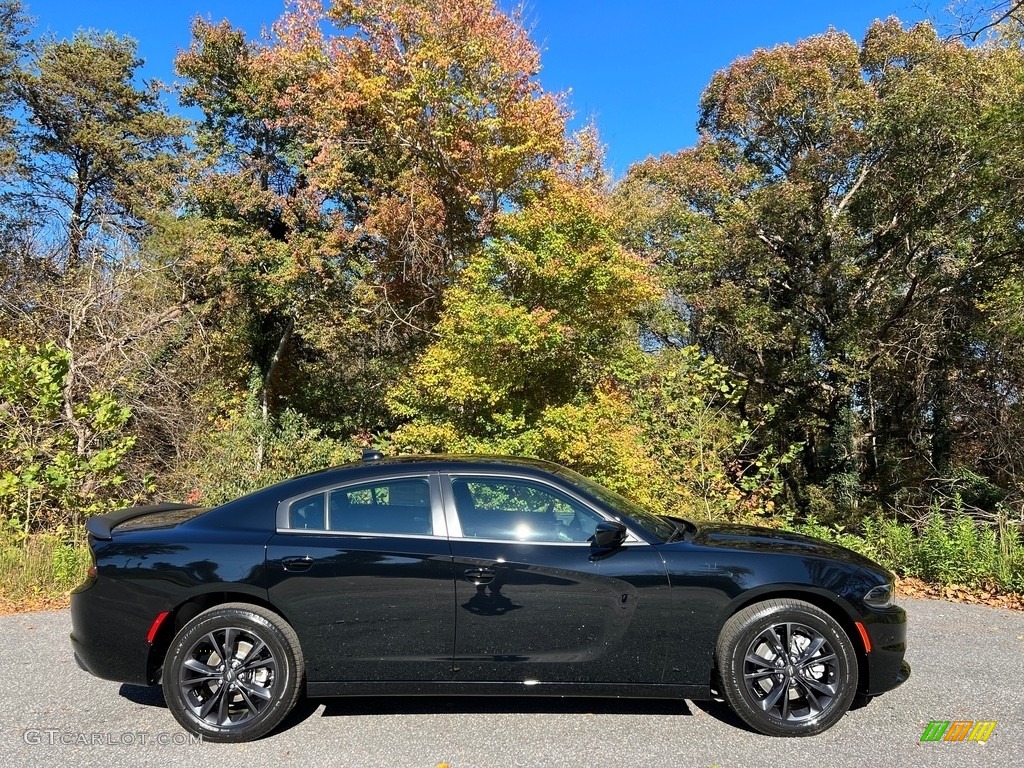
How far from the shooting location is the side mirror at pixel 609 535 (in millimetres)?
3521

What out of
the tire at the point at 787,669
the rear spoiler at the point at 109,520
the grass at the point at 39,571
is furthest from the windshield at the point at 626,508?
the grass at the point at 39,571

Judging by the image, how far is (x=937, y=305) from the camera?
16.3m

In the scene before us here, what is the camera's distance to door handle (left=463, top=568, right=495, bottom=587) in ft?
11.6

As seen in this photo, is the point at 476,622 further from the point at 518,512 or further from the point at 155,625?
the point at 155,625

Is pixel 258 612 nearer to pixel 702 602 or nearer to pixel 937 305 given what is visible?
pixel 702 602

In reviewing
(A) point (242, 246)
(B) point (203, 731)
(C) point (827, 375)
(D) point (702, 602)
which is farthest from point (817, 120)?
(B) point (203, 731)

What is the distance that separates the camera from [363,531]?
12.1ft

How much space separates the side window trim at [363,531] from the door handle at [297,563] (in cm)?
15

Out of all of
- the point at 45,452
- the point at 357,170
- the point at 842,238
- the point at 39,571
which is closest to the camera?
the point at 39,571

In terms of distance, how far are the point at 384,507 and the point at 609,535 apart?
1230 mm

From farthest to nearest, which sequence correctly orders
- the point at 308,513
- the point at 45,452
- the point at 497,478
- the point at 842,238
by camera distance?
the point at 842,238 < the point at 45,452 < the point at 497,478 < the point at 308,513

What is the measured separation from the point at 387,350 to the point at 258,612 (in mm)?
13978

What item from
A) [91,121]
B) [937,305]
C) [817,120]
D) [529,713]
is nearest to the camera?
[529,713]

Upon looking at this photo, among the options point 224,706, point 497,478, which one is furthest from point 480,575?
point 224,706
